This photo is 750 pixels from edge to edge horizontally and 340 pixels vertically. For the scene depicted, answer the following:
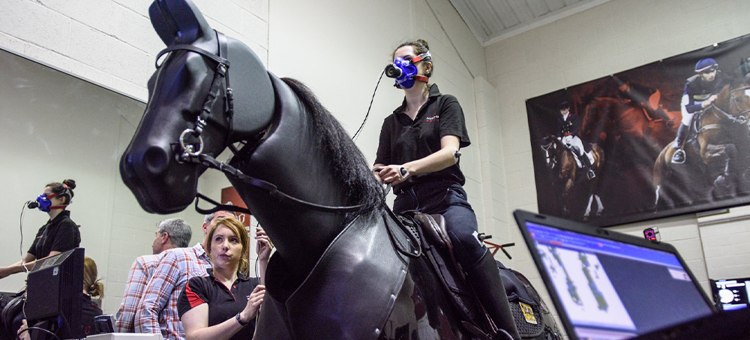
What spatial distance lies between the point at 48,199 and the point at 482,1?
584 centimetres

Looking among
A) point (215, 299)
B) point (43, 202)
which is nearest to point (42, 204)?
point (43, 202)

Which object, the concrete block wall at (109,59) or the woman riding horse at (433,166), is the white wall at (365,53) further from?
the woman riding horse at (433,166)

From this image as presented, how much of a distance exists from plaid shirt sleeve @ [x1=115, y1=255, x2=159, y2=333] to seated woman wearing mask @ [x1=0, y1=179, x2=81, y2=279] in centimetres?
32

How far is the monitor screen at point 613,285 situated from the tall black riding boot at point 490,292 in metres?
1.10

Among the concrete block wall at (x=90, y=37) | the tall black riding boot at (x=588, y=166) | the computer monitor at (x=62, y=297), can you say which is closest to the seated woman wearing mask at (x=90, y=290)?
the computer monitor at (x=62, y=297)

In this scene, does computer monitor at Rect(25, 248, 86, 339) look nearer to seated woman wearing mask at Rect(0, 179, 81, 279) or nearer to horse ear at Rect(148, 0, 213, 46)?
seated woman wearing mask at Rect(0, 179, 81, 279)

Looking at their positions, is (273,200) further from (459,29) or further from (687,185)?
(459,29)

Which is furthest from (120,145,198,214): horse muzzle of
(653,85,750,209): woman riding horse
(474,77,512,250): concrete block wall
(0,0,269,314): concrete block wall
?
(653,85,750,209): woman riding horse

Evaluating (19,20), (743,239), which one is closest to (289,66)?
(19,20)

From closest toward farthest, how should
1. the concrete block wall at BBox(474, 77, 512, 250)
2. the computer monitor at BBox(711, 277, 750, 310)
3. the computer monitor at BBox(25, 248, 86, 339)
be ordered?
the computer monitor at BBox(25, 248, 86, 339)
the computer monitor at BBox(711, 277, 750, 310)
the concrete block wall at BBox(474, 77, 512, 250)

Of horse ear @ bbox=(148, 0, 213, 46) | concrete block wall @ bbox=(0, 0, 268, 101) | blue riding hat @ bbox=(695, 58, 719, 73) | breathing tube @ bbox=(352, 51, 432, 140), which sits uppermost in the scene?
blue riding hat @ bbox=(695, 58, 719, 73)

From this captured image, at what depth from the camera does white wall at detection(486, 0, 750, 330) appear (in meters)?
5.68

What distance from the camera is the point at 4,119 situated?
2.35m

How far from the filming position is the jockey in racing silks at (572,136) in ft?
20.5
